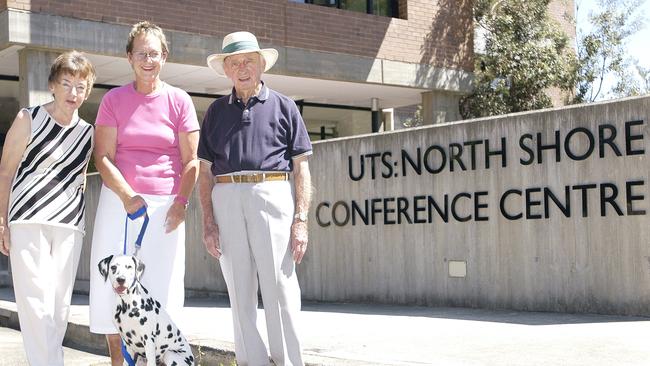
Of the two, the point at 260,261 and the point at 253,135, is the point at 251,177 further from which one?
the point at 260,261

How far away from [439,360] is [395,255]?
429 cm

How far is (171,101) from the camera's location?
500 centimetres

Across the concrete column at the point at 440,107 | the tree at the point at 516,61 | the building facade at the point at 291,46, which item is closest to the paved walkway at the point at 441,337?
the building facade at the point at 291,46

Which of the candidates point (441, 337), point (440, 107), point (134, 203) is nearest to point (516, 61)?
point (440, 107)

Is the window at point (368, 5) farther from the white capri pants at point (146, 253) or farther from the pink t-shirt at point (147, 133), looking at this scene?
the white capri pants at point (146, 253)

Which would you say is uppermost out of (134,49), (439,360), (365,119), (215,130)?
(365,119)

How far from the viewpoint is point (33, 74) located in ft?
45.5

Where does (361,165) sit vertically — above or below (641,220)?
above

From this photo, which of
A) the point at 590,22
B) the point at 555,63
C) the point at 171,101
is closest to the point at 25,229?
the point at 171,101

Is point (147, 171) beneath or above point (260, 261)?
above

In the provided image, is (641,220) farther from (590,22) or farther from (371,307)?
(590,22)

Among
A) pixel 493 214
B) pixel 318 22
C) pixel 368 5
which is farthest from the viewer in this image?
pixel 368 5

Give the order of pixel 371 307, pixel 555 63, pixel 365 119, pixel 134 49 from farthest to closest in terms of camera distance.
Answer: pixel 365 119 → pixel 555 63 → pixel 371 307 → pixel 134 49

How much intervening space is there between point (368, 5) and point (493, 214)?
9.19 m
